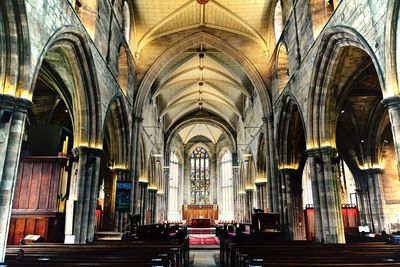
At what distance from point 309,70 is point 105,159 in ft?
50.0

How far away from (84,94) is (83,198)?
3.74 meters

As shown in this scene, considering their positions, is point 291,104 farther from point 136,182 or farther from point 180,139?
point 180,139

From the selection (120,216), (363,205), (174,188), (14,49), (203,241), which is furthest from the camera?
(174,188)

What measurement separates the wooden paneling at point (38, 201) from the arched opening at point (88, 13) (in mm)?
4927

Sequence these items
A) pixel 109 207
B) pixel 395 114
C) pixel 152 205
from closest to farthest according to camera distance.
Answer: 1. pixel 395 114
2. pixel 109 207
3. pixel 152 205

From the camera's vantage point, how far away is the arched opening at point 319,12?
11000 mm

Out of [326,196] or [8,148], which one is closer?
[8,148]

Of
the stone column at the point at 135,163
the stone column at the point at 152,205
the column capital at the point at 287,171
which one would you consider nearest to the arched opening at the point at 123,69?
the stone column at the point at 135,163

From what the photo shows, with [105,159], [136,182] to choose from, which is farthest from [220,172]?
[136,182]

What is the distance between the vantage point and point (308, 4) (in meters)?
11.4

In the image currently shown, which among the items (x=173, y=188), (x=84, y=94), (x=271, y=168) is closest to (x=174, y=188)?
(x=173, y=188)

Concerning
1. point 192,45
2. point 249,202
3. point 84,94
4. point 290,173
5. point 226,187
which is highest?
point 192,45

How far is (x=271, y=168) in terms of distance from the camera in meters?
16.3

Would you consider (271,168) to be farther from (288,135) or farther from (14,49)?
(14,49)
